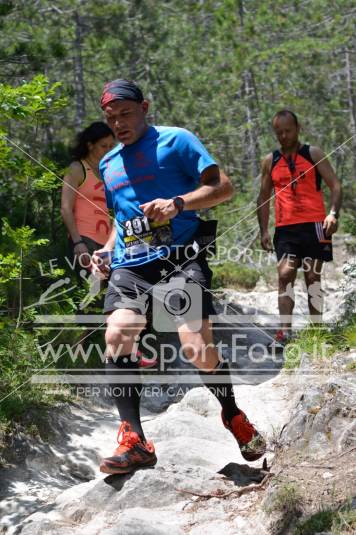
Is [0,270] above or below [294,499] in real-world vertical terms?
above

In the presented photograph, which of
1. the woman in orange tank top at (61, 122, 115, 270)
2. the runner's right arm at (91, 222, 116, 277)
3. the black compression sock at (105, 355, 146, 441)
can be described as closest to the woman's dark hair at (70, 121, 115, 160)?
the woman in orange tank top at (61, 122, 115, 270)

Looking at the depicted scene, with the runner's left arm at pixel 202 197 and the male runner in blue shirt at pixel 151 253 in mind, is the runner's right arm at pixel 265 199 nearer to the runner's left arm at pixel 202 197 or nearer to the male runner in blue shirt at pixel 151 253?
the male runner in blue shirt at pixel 151 253

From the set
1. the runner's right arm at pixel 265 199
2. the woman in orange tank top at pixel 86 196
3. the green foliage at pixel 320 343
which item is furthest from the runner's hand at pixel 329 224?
the woman in orange tank top at pixel 86 196

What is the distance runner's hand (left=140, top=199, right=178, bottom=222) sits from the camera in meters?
3.52

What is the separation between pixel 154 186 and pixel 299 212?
2.82 m

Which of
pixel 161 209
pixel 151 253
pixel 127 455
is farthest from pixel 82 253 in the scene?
pixel 127 455

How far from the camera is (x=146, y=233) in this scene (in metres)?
3.76

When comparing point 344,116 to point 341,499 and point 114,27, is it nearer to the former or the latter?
point 114,27

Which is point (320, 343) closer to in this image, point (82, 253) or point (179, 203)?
point (82, 253)

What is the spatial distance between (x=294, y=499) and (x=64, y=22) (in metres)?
14.4

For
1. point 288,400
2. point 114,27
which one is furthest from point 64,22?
point 288,400

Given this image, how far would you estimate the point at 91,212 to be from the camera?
593cm


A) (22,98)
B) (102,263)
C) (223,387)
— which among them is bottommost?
(223,387)

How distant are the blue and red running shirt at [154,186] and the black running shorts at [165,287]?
0.07 m
